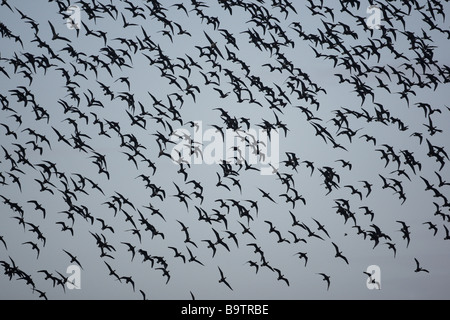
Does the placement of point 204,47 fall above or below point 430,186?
above

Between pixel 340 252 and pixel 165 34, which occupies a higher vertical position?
pixel 165 34

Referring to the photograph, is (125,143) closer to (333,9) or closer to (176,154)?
(176,154)

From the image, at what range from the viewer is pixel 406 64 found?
48.1 meters

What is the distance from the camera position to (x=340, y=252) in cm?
4406

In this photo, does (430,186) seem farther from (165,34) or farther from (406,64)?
(165,34)

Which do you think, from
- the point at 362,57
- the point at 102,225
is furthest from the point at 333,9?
the point at 102,225

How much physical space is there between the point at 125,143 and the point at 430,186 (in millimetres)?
→ 19885

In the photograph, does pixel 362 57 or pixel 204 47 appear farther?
pixel 362 57
